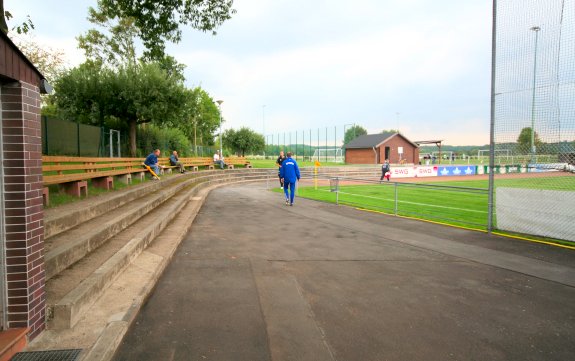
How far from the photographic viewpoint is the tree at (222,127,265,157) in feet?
209

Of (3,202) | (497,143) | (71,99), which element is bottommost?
(3,202)

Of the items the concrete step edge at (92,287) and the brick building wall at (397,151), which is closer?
the concrete step edge at (92,287)

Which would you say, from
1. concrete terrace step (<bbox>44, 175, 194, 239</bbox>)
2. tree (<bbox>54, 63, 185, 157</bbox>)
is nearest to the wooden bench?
concrete terrace step (<bbox>44, 175, 194, 239</bbox>)

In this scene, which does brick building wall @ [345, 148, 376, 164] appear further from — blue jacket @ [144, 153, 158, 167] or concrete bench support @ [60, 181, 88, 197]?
concrete bench support @ [60, 181, 88, 197]

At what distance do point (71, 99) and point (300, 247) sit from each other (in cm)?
2197

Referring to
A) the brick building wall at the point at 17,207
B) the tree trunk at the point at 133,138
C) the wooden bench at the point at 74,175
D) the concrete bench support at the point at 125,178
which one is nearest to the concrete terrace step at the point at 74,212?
the wooden bench at the point at 74,175

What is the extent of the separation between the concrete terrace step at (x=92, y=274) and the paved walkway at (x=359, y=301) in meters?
0.58

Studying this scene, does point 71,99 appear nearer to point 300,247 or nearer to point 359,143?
point 300,247

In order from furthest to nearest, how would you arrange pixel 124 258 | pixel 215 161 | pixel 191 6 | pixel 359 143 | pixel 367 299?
pixel 359 143 < pixel 215 161 < pixel 191 6 < pixel 124 258 < pixel 367 299

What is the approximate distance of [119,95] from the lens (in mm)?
22859

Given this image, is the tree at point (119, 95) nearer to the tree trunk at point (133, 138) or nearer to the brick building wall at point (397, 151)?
the tree trunk at point (133, 138)

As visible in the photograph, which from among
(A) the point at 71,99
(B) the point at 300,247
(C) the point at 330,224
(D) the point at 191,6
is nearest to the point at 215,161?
(A) the point at 71,99

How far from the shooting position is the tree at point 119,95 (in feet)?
75.1

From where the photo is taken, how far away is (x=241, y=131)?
64.6m
